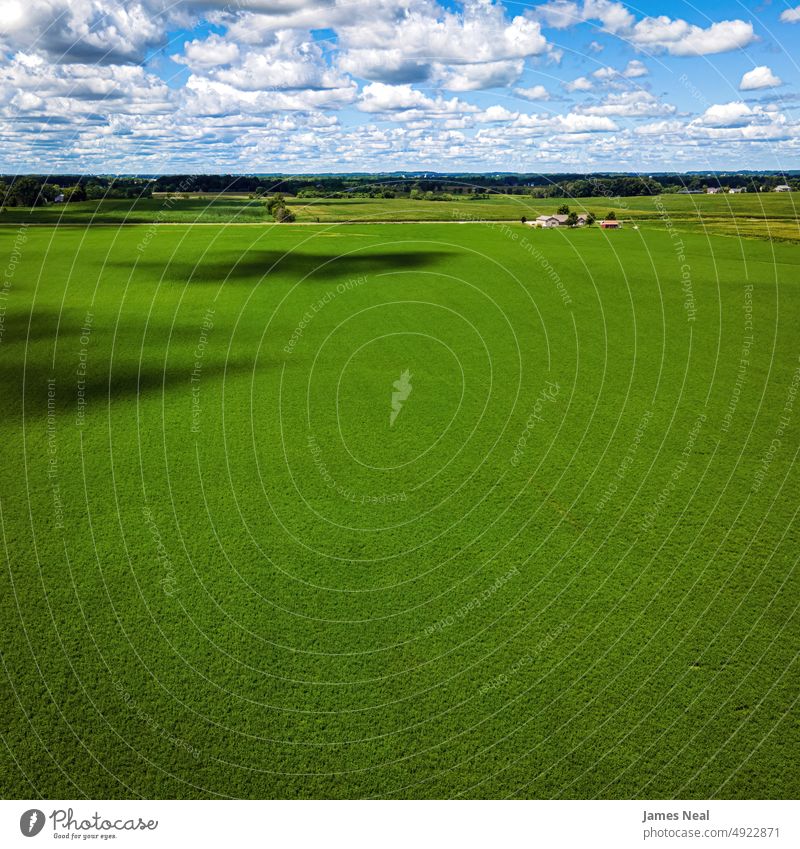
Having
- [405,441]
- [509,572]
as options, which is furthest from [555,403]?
[509,572]

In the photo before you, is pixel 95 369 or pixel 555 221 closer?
pixel 95 369

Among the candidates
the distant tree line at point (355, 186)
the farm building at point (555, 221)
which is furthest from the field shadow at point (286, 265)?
the farm building at point (555, 221)

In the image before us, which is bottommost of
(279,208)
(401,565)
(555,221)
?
(401,565)

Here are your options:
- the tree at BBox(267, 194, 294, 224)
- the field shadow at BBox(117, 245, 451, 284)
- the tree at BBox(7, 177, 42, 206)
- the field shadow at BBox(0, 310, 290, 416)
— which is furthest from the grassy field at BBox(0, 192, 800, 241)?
the field shadow at BBox(0, 310, 290, 416)

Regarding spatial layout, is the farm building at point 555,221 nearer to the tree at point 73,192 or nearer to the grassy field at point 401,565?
the tree at point 73,192

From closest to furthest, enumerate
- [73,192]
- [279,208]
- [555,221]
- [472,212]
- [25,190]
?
1. [73,192]
2. [25,190]
3. [279,208]
4. [555,221]
5. [472,212]

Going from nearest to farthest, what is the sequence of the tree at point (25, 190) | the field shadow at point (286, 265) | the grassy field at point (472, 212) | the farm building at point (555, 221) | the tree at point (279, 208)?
1. the field shadow at point (286, 265)
2. the tree at point (25, 190)
3. the tree at point (279, 208)
4. the grassy field at point (472, 212)
5. the farm building at point (555, 221)

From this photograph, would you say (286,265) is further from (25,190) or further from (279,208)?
(25,190)

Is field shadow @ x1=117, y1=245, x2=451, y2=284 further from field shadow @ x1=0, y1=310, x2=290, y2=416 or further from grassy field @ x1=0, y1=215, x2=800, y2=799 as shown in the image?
grassy field @ x1=0, y1=215, x2=800, y2=799

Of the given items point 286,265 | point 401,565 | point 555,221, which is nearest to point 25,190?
point 286,265

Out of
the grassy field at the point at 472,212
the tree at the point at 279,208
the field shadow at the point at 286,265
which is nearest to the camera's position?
the field shadow at the point at 286,265
